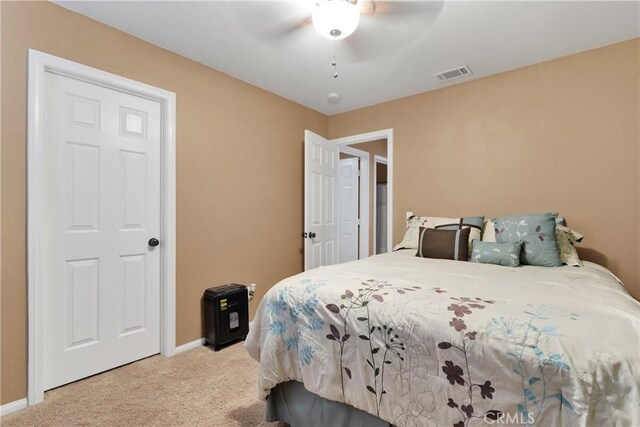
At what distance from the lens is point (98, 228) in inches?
84.3

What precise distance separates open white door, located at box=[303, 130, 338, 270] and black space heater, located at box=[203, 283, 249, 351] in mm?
921

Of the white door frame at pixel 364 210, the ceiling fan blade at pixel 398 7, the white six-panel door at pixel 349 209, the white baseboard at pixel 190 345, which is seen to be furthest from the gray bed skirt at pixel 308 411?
the white door frame at pixel 364 210

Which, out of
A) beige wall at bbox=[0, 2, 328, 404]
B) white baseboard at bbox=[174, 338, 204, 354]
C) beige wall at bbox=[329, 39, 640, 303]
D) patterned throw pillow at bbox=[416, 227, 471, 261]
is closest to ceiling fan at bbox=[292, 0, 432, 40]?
beige wall at bbox=[0, 2, 328, 404]

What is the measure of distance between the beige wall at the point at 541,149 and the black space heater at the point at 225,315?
70.6 inches

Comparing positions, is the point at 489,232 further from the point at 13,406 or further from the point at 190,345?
the point at 13,406

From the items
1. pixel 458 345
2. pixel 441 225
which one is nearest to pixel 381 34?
pixel 441 225

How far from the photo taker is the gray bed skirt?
4.27 feet

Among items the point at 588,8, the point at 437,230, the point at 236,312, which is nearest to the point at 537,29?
the point at 588,8

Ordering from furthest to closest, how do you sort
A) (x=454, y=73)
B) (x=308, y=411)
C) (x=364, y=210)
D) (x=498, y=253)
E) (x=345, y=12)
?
(x=364, y=210) → (x=454, y=73) → (x=498, y=253) → (x=345, y=12) → (x=308, y=411)

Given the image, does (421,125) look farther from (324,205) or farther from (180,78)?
(180,78)

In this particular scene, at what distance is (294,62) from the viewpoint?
8.64 ft

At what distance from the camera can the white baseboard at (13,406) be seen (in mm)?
1727

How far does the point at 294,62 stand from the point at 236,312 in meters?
2.22

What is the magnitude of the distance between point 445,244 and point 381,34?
5.18ft
